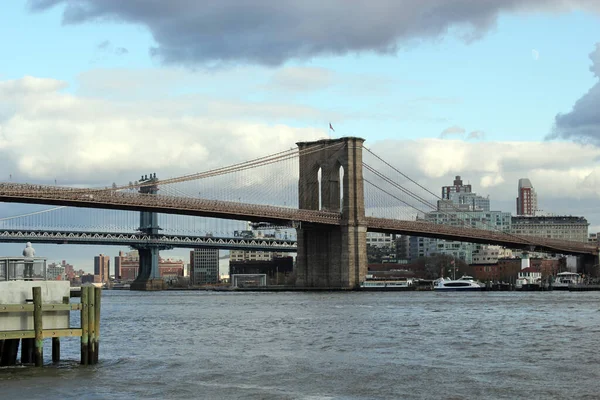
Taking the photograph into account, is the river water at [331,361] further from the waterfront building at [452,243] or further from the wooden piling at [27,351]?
the waterfront building at [452,243]

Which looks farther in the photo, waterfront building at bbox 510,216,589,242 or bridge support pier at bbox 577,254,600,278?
waterfront building at bbox 510,216,589,242

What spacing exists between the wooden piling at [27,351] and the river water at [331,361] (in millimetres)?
431

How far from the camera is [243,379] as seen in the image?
69.5 feet

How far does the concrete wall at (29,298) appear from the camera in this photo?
20562 millimetres

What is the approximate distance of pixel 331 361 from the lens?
955 inches

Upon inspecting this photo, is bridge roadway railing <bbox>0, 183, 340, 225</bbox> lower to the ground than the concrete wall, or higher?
higher

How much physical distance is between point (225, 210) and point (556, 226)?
13240 cm

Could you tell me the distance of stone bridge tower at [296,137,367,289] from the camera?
268 ft

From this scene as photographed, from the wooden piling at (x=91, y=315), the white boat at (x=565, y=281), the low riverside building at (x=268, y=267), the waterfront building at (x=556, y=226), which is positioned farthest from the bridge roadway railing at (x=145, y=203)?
the waterfront building at (x=556, y=226)

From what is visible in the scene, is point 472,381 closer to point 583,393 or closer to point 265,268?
point 583,393

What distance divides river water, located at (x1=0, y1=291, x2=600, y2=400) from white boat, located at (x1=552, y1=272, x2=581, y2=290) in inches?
2167

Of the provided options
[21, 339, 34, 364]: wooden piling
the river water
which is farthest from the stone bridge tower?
[21, 339, 34, 364]: wooden piling

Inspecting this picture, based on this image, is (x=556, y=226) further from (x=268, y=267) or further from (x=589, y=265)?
(x=589, y=265)

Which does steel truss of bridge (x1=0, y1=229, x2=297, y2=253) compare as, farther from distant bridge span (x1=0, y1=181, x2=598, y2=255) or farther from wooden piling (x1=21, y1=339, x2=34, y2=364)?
wooden piling (x1=21, y1=339, x2=34, y2=364)
